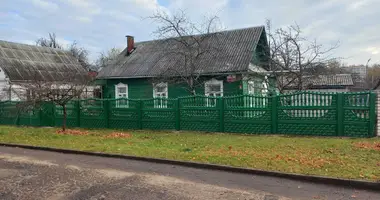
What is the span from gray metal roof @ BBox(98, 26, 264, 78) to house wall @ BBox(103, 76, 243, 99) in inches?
21.3

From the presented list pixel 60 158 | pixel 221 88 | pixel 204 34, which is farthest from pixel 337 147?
pixel 204 34

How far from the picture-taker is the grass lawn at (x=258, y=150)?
6.47 meters

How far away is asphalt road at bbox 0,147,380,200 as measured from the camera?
5.14 metres

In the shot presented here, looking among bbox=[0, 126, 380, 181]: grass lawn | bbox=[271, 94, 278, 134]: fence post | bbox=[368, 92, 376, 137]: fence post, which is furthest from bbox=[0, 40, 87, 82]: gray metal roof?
bbox=[368, 92, 376, 137]: fence post

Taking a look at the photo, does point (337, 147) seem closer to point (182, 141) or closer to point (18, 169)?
point (182, 141)

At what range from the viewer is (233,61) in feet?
60.0

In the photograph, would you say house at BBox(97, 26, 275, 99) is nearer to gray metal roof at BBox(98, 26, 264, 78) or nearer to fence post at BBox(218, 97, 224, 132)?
gray metal roof at BBox(98, 26, 264, 78)

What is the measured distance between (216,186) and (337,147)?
4.75 m

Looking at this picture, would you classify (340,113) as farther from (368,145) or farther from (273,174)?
(273,174)

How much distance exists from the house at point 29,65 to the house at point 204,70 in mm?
3285

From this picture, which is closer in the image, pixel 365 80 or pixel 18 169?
pixel 18 169

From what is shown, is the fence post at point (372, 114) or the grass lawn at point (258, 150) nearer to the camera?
the grass lawn at point (258, 150)

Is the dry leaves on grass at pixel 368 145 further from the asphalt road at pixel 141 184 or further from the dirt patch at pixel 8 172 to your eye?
the dirt patch at pixel 8 172

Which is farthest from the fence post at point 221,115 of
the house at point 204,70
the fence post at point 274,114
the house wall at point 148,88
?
the house wall at point 148,88
